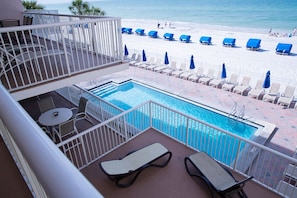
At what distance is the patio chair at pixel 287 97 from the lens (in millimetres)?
11158

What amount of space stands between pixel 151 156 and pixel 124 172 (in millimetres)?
870

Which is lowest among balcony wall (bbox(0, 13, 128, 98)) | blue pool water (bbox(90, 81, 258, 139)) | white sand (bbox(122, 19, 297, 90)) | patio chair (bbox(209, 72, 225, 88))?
blue pool water (bbox(90, 81, 258, 139))

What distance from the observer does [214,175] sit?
475 cm

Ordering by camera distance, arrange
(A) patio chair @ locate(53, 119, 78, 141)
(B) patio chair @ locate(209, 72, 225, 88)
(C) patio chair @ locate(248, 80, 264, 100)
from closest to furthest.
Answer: (A) patio chair @ locate(53, 119, 78, 141) < (C) patio chair @ locate(248, 80, 264, 100) < (B) patio chair @ locate(209, 72, 225, 88)

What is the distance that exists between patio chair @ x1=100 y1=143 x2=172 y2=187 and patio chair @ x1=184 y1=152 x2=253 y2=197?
0.75 metres

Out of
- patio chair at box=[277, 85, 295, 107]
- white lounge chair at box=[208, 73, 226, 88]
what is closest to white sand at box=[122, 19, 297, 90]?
white lounge chair at box=[208, 73, 226, 88]

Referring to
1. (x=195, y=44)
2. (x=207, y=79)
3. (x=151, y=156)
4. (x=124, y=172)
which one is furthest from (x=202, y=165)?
(x=195, y=44)

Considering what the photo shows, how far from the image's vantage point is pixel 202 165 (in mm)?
5023

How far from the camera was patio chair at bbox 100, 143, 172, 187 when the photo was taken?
15.7 ft

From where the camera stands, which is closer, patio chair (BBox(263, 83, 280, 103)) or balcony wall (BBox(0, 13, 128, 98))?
balcony wall (BBox(0, 13, 128, 98))

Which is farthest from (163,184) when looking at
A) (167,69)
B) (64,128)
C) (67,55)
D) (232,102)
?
(167,69)

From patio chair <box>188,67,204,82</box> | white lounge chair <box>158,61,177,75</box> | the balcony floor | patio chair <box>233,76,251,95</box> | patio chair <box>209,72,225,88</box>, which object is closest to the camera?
the balcony floor

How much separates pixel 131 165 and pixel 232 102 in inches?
351

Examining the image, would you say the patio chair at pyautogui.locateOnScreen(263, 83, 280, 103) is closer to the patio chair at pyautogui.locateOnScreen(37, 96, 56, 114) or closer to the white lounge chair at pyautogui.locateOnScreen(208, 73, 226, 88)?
the white lounge chair at pyautogui.locateOnScreen(208, 73, 226, 88)
